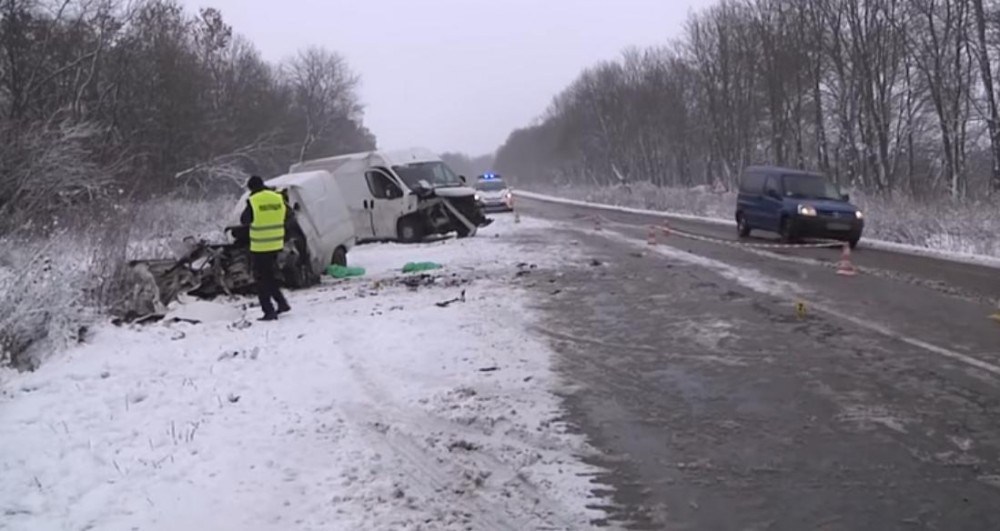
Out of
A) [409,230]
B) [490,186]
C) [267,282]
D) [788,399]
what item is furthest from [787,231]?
[490,186]

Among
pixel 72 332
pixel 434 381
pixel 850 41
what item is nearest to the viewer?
pixel 434 381

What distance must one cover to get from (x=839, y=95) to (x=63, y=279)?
42.9 m

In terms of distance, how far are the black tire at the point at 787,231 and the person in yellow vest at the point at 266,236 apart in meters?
14.1

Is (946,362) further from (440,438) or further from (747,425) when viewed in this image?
(440,438)

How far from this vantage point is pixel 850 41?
42.3m

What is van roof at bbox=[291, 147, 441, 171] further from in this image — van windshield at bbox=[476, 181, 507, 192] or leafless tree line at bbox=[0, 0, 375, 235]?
van windshield at bbox=[476, 181, 507, 192]

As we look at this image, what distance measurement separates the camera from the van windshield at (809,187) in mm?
21734

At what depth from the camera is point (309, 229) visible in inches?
582

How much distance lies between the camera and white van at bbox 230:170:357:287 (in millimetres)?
14258

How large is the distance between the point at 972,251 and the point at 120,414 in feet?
62.5

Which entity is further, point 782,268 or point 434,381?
point 782,268

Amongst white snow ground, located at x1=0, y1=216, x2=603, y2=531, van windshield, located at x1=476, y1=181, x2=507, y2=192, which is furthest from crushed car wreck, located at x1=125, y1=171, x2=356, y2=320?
van windshield, located at x1=476, y1=181, x2=507, y2=192

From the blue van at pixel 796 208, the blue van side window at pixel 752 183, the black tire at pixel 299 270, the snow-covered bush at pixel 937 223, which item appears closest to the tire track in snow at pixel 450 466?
the black tire at pixel 299 270

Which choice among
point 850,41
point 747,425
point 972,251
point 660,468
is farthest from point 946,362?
point 850,41
